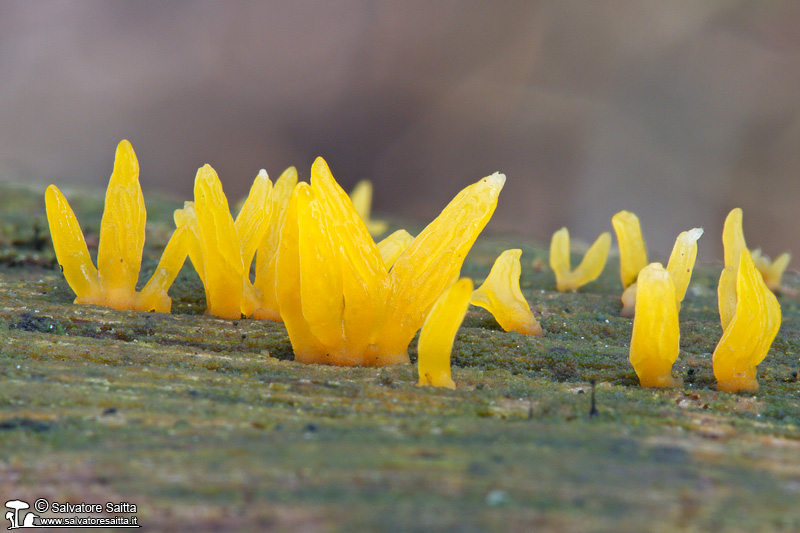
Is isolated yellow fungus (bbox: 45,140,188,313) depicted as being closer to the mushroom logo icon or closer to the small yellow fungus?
the mushroom logo icon

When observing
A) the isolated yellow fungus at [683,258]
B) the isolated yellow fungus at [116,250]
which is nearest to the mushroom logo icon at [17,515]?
the isolated yellow fungus at [116,250]

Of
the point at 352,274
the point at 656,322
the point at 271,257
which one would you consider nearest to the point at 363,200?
the point at 271,257

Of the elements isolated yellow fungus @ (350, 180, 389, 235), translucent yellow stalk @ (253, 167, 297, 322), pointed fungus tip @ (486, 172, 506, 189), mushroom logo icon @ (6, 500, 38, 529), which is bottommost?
mushroom logo icon @ (6, 500, 38, 529)

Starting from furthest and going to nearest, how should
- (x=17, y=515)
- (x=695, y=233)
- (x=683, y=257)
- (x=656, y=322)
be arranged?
(x=683, y=257) → (x=695, y=233) → (x=656, y=322) → (x=17, y=515)

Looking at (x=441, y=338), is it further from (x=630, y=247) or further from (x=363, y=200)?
(x=363, y=200)

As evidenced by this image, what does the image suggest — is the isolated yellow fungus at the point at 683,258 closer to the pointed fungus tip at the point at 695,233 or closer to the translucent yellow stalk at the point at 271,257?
the pointed fungus tip at the point at 695,233

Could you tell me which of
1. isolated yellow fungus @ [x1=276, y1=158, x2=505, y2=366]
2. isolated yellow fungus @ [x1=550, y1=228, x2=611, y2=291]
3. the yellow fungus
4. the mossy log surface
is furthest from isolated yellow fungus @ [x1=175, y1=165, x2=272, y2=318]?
the yellow fungus

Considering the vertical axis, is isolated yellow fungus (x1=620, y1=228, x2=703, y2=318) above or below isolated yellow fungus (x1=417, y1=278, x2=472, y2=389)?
above
